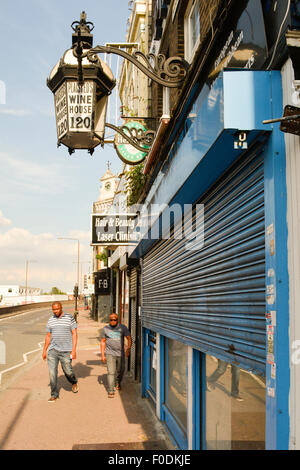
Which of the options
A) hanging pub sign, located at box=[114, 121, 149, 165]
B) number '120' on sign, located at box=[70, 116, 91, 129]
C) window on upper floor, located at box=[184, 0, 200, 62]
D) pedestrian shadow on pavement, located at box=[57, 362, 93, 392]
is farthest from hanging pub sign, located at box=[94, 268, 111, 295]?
number '120' on sign, located at box=[70, 116, 91, 129]

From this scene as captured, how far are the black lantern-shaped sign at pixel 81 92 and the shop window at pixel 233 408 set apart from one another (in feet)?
11.2

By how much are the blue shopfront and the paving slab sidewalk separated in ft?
3.58

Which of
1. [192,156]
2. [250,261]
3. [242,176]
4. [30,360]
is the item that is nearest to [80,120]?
[192,156]

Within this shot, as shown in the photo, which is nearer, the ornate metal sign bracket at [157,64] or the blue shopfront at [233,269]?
the blue shopfront at [233,269]

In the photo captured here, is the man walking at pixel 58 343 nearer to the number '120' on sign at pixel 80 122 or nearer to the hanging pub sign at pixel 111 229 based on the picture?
the hanging pub sign at pixel 111 229

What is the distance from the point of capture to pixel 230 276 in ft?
11.9

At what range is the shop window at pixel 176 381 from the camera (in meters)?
5.96

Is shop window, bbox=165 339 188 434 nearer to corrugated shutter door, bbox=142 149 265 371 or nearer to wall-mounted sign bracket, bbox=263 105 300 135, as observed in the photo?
corrugated shutter door, bbox=142 149 265 371

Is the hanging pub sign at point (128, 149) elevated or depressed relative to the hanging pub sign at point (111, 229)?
elevated

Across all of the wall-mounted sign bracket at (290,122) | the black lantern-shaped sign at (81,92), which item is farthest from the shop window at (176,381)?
the wall-mounted sign bracket at (290,122)

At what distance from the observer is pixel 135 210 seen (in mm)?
11156

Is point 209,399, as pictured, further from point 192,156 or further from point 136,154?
point 136,154

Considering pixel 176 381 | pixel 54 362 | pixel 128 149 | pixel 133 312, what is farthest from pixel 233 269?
pixel 133 312
